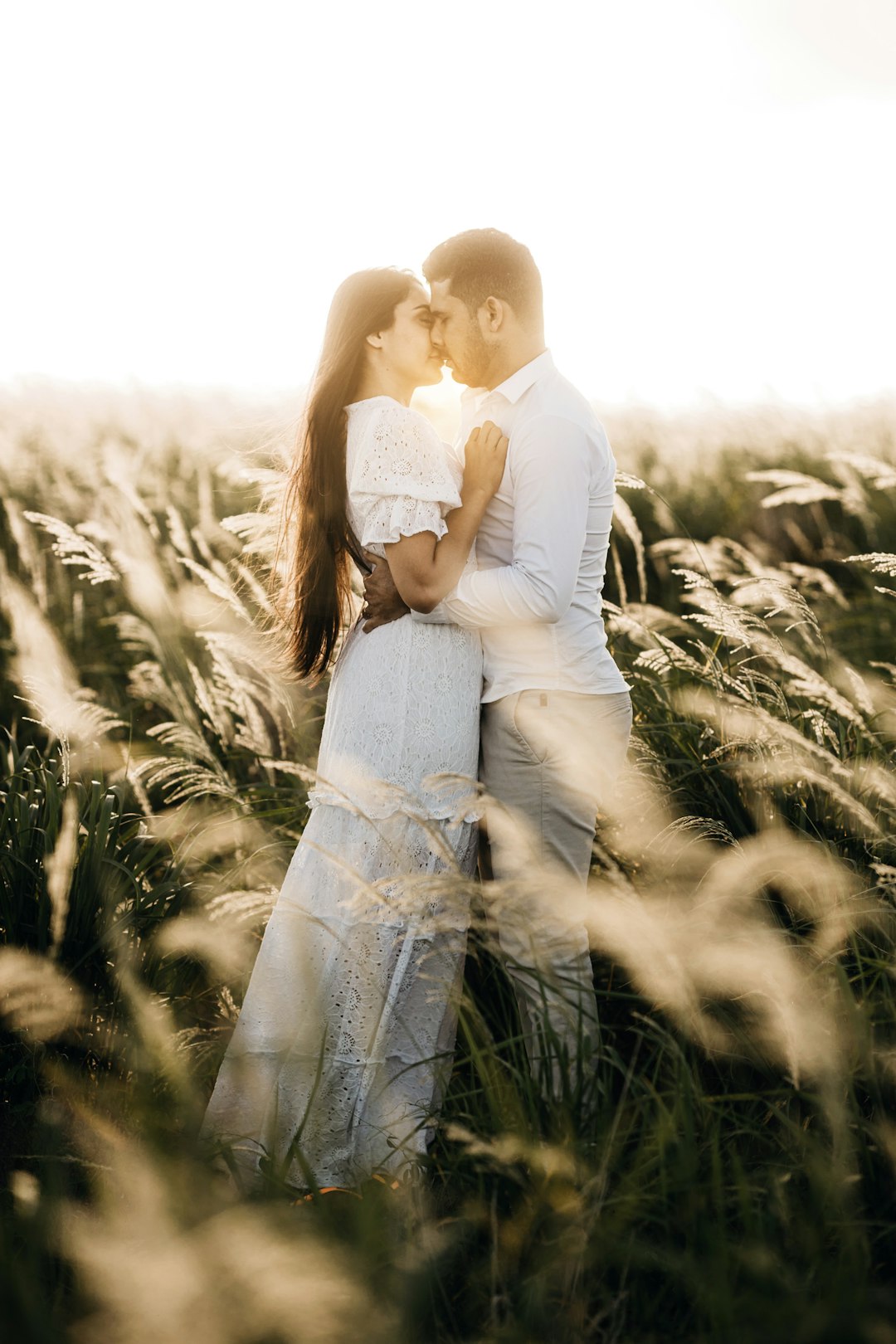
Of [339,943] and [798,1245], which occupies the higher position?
[339,943]

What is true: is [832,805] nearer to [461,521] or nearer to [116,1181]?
[461,521]

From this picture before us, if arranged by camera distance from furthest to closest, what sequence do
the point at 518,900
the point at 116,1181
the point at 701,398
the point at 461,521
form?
the point at 701,398 < the point at 461,521 < the point at 116,1181 < the point at 518,900

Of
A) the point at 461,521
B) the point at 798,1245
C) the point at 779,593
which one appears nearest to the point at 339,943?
the point at 461,521

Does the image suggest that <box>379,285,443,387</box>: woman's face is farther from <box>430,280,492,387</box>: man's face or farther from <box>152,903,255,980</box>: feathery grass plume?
<box>152,903,255,980</box>: feathery grass plume

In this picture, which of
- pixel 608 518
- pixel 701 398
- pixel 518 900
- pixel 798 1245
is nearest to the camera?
pixel 798 1245

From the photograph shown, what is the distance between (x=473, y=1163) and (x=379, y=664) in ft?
4.16

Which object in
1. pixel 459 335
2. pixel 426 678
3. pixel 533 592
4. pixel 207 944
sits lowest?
pixel 207 944

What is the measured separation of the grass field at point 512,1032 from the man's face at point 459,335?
591 mm

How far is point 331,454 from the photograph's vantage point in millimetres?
3031

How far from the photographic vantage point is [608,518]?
3061 millimetres

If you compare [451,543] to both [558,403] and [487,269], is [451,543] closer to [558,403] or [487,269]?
[558,403]

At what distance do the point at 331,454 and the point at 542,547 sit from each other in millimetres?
703

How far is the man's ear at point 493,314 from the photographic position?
2.92 metres

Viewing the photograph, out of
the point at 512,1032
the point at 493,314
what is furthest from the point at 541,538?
the point at 512,1032
